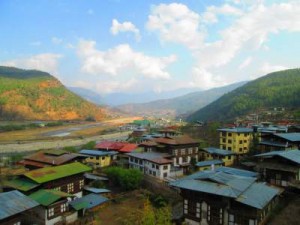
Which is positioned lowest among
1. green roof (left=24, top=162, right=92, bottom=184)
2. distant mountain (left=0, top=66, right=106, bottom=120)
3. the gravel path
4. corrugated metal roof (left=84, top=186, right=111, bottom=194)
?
the gravel path

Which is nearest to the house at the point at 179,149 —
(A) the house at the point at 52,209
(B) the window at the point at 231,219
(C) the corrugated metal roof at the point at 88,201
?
(C) the corrugated metal roof at the point at 88,201

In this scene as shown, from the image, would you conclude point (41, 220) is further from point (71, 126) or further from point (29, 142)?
point (71, 126)

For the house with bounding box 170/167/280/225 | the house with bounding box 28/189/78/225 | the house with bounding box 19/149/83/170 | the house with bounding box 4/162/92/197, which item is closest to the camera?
the house with bounding box 170/167/280/225

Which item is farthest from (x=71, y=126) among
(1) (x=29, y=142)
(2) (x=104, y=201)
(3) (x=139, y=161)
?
(2) (x=104, y=201)

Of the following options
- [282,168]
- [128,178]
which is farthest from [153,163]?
[282,168]

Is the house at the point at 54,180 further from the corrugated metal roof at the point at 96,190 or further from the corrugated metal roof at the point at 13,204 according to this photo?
the corrugated metal roof at the point at 13,204

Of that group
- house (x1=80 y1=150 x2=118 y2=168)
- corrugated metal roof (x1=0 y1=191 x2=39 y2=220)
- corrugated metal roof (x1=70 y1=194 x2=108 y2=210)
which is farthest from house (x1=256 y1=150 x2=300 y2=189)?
house (x1=80 y1=150 x2=118 y2=168)

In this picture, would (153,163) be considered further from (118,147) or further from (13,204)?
(13,204)

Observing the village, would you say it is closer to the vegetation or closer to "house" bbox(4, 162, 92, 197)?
"house" bbox(4, 162, 92, 197)
